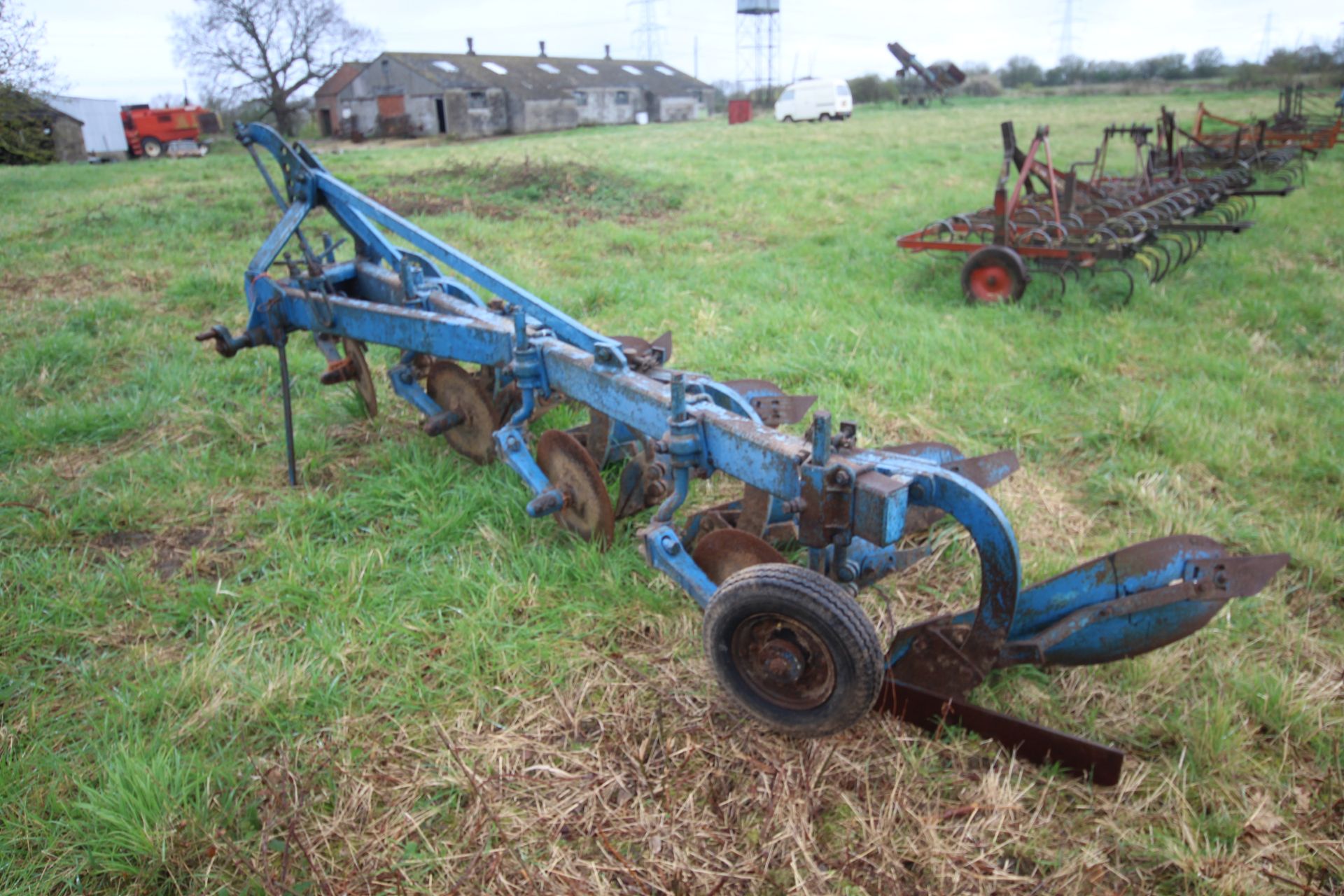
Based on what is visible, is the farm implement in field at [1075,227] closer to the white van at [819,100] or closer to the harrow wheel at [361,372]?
the harrow wheel at [361,372]

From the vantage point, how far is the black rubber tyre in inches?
84.2

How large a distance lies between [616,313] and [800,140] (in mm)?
17245

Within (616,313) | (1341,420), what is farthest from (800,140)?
(1341,420)

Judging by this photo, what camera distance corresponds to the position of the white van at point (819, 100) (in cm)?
3447

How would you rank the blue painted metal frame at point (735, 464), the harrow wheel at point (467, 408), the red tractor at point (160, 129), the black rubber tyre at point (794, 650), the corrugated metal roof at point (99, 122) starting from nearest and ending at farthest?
1. the black rubber tyre at point (794, 650)
2. the blue painted metal frame at point (735, 464)
3. the harrow wheel at point (467, 408)
4. the corrugated metal roof at point (99, 122)
5. the red tractor at point (160, 129)

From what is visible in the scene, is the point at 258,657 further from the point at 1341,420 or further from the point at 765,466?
the point at 1341,420

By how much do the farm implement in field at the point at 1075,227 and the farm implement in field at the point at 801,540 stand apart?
12.7 feet

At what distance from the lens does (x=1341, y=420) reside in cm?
443

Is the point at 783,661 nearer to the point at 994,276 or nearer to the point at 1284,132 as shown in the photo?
the point at 994,276

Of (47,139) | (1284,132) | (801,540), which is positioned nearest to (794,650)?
(801,540)

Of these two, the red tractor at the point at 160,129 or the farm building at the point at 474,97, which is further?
the farm building at the point at 474,97

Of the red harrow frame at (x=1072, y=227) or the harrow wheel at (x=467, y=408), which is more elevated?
the red harrow frame at (x=1072, y=227)

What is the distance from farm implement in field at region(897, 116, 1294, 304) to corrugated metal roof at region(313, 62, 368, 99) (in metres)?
31.0

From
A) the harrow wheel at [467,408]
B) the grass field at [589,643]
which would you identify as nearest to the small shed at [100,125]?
the grass field at [589,643]
